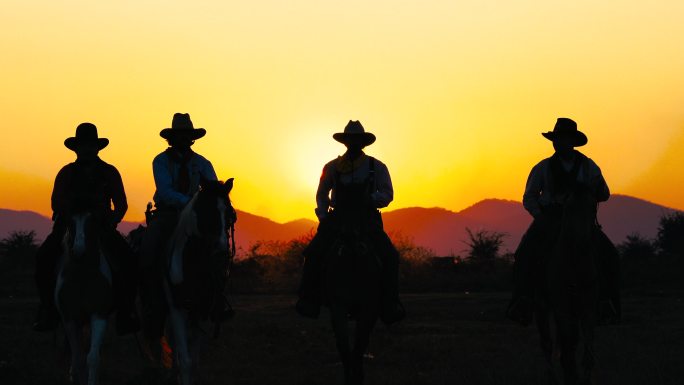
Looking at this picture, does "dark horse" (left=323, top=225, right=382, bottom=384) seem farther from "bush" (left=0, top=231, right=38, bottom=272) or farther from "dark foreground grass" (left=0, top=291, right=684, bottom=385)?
"bush" (left=0, top=231, right=38, bottom=272)

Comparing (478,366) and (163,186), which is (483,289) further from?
(163,186)

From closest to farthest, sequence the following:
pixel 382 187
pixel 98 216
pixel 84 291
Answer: pixel 98 216 < pixel 84 291 < pixel 382 187

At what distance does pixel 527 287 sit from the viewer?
15.4m

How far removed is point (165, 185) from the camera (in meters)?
14.6

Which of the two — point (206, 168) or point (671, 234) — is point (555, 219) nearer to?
point (206, 168)

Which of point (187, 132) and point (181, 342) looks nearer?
point (181, 342)

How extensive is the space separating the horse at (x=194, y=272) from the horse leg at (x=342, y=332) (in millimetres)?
1342

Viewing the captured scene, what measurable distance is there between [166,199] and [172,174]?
0.45 metres

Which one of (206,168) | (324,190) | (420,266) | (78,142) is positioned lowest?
(324,190)

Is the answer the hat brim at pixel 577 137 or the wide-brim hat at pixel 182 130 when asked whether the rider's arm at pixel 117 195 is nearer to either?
the wide-brim hat at pixel 182 130

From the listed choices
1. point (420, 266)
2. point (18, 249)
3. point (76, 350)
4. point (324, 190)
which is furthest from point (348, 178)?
point (18, 249)

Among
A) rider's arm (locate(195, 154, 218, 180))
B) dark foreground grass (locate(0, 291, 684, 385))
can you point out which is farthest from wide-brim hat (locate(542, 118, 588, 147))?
rider's arm (locate(195, 154, 218, 180))

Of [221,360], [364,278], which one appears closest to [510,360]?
[221,360]

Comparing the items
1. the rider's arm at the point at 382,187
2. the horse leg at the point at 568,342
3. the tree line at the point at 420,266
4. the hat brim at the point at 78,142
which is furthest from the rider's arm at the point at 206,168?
the tree line at the point at 420,266
